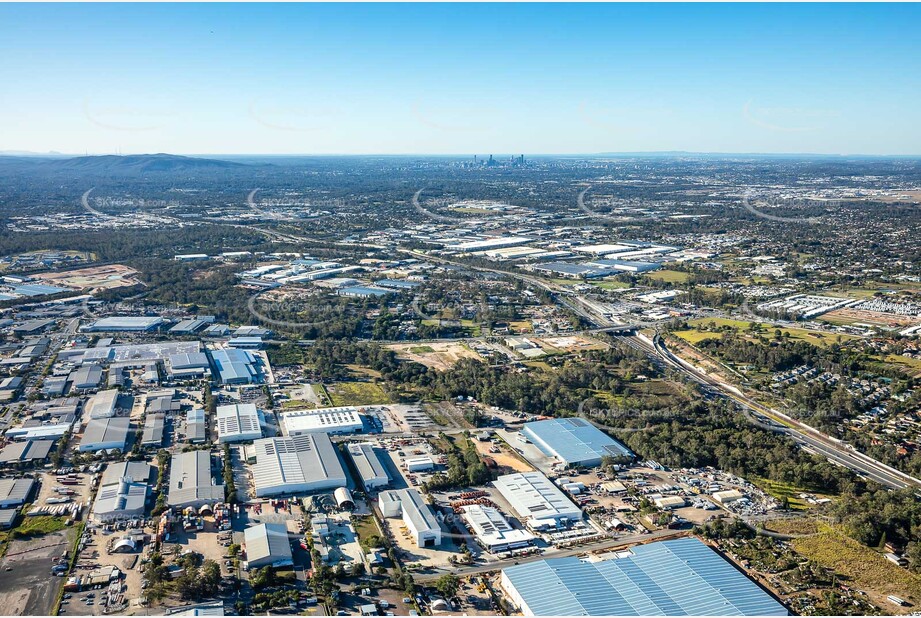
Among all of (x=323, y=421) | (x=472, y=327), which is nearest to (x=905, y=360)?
(x=472, y=327)

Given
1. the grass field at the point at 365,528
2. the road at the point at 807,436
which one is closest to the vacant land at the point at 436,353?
the road at the point at 807,436

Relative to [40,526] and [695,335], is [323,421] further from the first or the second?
[695,335]

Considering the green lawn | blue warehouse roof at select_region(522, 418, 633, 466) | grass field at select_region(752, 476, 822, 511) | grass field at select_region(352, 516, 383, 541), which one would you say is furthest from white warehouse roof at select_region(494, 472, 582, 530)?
the green lawn

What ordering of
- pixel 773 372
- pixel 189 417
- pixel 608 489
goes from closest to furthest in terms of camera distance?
pixel 608 489
pixel 189 417
pixel 773 372

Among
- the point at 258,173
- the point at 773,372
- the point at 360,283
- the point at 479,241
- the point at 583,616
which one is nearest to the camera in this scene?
the point at 583,616

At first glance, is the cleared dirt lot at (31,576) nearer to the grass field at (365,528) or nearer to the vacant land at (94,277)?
the grass field at (365,528)

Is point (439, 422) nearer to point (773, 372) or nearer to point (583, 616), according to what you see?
point (583, 616)

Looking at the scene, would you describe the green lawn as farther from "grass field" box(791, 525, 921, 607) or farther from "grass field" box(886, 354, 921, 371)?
"grass field" box(886, 354, 921, 371)

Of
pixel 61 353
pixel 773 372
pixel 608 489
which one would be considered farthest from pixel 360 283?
pixel 608 489

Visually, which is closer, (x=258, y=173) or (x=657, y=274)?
(x=657, y=274)
